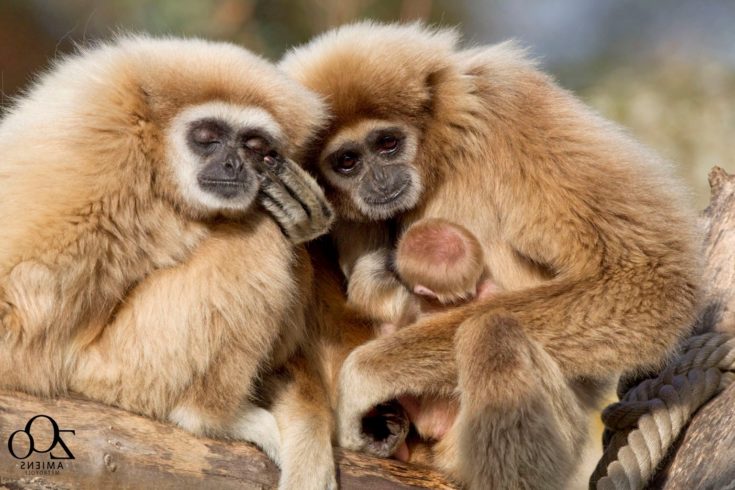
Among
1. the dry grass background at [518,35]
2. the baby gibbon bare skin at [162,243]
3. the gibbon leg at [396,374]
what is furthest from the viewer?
the dry grass background at [518,35]

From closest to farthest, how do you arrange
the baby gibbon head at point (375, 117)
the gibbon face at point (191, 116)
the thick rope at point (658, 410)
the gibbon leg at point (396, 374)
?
the gibbon face at point (191, 116)
the thick rope at point (658, 410)
the gibbon leg at point (396, 374)
the baby gibbon head at point (375, 117)

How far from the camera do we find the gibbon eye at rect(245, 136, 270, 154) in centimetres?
515

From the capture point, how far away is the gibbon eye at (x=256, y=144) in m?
5.15

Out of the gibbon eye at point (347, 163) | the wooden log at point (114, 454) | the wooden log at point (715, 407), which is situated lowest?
the wooden log at point (114, 454)

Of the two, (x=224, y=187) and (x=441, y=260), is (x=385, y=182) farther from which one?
(x=224, y=187)

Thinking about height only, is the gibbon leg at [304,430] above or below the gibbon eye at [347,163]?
below

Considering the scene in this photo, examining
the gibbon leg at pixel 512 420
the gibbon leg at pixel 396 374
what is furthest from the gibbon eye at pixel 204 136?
the gibbon leg at pixel 512 420

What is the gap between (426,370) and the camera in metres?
5.10

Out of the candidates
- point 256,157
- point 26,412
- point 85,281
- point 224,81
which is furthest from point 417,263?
point 26,412

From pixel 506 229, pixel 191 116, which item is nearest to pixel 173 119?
pixel 191 116

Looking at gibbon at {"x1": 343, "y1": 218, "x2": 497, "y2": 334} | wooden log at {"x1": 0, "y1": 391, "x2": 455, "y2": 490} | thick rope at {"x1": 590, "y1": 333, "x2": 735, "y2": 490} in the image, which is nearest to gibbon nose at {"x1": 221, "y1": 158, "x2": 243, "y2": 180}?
gibbon at {"x1": 343, "y1": 218, "x2": 497, "y2": 334}

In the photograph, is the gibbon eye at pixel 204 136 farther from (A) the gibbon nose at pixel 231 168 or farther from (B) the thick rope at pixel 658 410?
(B) the thick rope at pixel 658 410

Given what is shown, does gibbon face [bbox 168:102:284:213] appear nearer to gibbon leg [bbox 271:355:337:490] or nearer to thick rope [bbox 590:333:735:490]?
gibbon leg [bbox 271:355:337:490]

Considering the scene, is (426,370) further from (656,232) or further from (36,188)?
(36,188)
